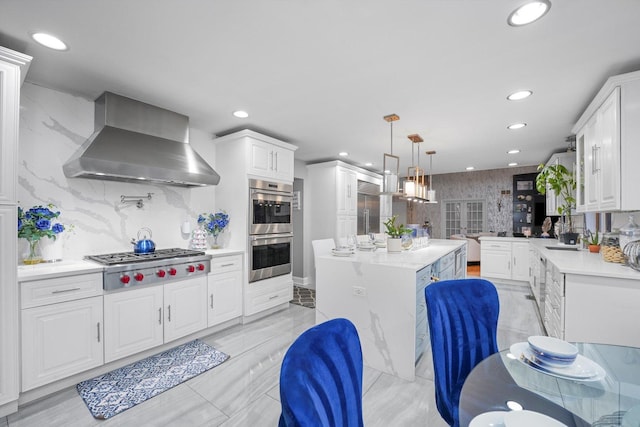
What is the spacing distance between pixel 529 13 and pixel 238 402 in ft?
10.00

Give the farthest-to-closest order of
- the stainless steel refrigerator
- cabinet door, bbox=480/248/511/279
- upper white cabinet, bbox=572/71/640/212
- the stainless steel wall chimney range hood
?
the stainless steel refrigerator → cabinet door, bbox=480/248/511/279 → the stainless steel wall chimney range hood → upper white cabinet, bbox=572/71/640/212

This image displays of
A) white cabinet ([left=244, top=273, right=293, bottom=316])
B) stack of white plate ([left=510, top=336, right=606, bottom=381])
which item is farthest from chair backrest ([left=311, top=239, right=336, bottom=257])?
stack of white plate ([left=510, top=336, right=606, bottom=381])

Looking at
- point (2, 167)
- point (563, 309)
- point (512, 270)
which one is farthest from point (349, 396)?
point (512, 270)

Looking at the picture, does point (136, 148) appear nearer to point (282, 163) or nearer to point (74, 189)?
point (74, 189)

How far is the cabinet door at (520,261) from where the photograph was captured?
5.37m

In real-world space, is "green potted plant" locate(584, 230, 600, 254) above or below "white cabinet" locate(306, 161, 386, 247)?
below

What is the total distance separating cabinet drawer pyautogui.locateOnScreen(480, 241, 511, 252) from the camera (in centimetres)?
559

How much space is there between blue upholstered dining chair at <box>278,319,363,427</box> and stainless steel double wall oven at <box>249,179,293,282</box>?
2758 mm

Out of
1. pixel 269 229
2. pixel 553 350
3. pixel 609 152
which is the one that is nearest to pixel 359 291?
pixel 553 350

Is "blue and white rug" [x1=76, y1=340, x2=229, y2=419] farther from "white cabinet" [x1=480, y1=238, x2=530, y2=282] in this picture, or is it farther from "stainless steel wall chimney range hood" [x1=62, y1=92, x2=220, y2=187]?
"white cabinet" [x1=480, y1=238, x2=530, y2=282]

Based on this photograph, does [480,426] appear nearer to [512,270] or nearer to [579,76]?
[579,76]

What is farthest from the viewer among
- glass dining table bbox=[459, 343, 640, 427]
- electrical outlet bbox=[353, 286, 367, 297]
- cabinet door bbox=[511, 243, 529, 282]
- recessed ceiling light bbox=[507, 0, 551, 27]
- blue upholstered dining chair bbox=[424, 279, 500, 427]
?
cabinet door bbox=[511, 243, 529, 282]

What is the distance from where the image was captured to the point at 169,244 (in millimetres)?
3346

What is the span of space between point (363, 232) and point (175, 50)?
4.79 m
